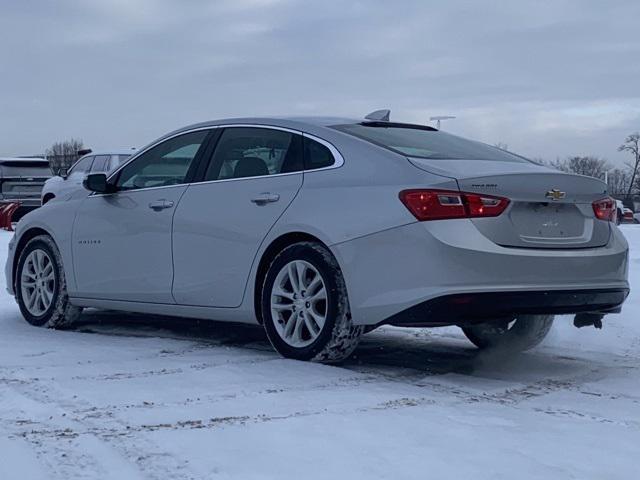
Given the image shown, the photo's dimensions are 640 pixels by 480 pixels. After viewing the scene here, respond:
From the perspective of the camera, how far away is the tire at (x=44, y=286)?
702 cm

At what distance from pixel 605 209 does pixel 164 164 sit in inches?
117

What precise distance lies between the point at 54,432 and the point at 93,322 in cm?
386

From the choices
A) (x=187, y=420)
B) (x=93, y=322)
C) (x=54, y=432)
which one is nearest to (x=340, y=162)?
(x=187, y=420)

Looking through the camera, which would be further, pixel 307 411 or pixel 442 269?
pixel 442 269

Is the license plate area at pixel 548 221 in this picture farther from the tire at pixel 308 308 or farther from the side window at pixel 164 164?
the side window at pixel 164 164

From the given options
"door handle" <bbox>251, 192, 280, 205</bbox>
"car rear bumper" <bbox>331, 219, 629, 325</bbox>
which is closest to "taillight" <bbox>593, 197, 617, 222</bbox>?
"car rear bumper" <bbox>331, 219, 629, 325</bbox>

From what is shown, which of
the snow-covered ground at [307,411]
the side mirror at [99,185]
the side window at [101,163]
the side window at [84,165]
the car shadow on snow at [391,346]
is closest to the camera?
the snow-covered ground at [307,411]

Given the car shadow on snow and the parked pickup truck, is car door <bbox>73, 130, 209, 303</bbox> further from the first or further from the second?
the parked pickup truck

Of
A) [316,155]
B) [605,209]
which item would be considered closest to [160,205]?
[316,155]

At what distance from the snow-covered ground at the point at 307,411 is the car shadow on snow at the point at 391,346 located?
27 mm

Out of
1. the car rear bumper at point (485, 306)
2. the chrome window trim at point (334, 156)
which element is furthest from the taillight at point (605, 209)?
the chrome window trim at point (334, 156)

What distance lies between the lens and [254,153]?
5.97 metres

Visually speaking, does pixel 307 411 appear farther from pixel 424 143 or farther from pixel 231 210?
pixel 424 143

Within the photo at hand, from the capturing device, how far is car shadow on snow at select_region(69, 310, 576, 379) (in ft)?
18.2
